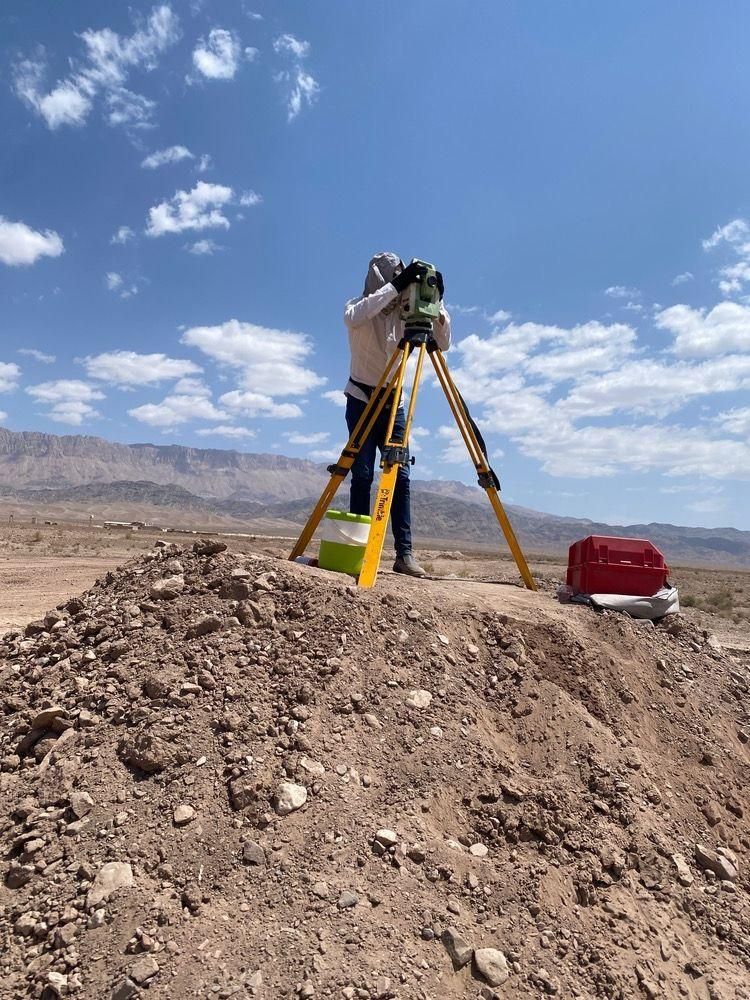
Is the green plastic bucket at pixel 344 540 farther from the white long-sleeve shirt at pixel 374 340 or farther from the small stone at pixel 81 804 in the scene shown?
the small stone at pixel 81 804

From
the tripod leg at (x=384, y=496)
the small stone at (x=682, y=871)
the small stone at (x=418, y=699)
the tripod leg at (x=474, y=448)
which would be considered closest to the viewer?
the small stone at (x=682, y=871)

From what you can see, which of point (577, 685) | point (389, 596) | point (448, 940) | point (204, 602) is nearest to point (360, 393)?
point (389, 596)

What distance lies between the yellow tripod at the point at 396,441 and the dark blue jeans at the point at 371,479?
0.16 meters

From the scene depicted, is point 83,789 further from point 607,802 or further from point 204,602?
point 607,802

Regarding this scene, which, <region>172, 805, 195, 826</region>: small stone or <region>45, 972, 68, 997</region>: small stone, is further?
<region>172, 805, 195, 826</region>: small stone

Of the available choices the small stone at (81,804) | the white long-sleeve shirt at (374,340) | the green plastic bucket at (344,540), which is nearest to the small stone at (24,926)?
the small stone at (81,804)

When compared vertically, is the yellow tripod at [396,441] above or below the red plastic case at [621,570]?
above

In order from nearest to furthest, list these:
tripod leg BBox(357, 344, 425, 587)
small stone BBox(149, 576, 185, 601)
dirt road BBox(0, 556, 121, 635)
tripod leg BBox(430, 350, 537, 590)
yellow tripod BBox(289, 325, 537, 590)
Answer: small stone BBox(149, 576, 185, 601)
tripod leg BBox(357, 344, 425, 587)
yellow tripod BBox(289, 325, 537, 590)
tripod leg BBox(430, 350, 537, 590)
dirt road BBox(0, 556, 121, 635)

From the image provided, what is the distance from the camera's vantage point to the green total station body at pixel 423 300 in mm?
4941

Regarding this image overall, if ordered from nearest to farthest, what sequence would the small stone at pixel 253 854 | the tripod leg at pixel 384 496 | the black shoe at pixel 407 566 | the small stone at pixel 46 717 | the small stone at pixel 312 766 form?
the small stone at pixel 253 854, the small stone at pixel 312 766, the small stone at pixel 46 717, the tripod leg at pixel 384 496, the black shoe at pixel 407 566

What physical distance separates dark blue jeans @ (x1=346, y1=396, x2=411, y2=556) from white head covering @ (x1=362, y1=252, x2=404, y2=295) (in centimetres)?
99

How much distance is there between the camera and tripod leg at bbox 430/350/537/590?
530 cm

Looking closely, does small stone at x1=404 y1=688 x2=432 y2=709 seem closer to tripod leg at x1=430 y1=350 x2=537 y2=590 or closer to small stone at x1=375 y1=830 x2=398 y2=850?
small stone at x1=375 y1=830 x2=398 y2=850

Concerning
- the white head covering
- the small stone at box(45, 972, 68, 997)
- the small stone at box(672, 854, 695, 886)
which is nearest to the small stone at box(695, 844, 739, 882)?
the small stone at box(672, 854, 695, 886)
